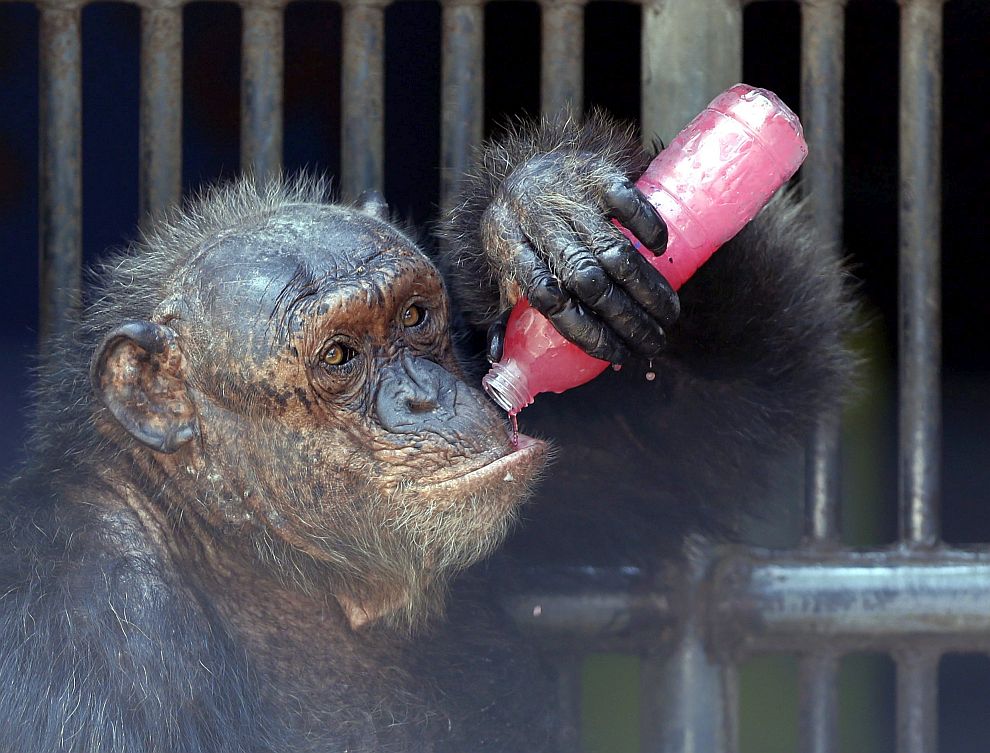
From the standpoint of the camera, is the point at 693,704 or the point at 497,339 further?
the point at 693,704

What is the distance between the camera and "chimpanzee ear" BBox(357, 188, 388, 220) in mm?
2598

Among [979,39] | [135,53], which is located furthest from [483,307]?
[979,39]

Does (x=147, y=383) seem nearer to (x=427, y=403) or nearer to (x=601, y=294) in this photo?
(x=427, y=403)

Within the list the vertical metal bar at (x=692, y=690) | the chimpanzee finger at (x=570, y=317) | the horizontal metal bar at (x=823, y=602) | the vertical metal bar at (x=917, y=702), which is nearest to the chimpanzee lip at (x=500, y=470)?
the chimpanzee finger at (x=570, y=317)

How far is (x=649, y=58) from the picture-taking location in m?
2.91

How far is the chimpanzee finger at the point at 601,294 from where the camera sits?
2.15m

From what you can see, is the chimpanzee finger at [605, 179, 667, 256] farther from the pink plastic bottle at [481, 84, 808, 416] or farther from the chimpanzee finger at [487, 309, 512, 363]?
the chimpanzee finger at [487, 309, 512, 363]

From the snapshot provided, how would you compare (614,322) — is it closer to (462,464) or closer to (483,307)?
(462,464)

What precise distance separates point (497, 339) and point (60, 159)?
4.13ft

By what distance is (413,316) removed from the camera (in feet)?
7.73

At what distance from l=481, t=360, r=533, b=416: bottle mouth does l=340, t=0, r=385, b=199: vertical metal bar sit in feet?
2.68

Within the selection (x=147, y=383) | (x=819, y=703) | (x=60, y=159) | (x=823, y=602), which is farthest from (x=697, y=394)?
(x=60, y=159)

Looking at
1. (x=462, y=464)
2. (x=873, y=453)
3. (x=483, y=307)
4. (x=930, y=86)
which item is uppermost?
(x=930, y=86)

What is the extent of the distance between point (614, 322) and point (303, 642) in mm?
835
